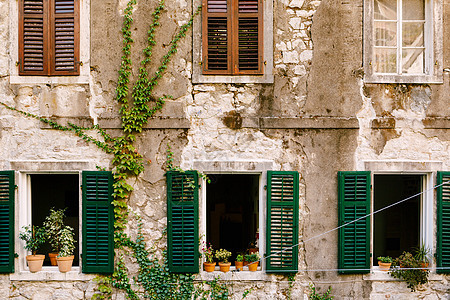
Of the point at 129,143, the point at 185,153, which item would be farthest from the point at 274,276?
the point at 129,143

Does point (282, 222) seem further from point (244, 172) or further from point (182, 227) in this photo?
point (182, 227)

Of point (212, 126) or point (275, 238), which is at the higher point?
point (212, 126)

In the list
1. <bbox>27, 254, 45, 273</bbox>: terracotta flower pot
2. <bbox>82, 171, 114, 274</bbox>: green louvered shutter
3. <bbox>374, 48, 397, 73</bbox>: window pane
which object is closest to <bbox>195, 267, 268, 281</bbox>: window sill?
<bbox>82, 171, 114, 274</bbox>: green louvered shutter

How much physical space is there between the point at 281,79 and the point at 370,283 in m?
3.46

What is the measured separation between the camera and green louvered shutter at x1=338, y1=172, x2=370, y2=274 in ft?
22.4

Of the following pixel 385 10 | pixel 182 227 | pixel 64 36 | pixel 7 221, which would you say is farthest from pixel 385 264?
pixel 64 36

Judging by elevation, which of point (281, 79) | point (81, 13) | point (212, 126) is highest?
point (81, 13)

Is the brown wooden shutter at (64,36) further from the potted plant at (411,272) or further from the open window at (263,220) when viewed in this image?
the potted plant at (411,272)

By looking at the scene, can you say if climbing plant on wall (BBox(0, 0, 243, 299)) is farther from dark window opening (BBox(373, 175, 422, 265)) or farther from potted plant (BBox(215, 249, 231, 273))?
dark window opening (BBox(373, 175, 422, 265))

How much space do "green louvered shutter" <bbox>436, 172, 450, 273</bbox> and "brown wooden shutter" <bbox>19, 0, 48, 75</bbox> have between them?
21.0 ft

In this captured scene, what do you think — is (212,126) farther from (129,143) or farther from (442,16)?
(442,16)

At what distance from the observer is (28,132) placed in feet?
22.5

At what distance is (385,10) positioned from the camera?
718 cm

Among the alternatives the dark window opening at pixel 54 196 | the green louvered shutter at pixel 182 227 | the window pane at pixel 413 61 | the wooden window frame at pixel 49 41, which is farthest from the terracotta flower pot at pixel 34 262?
the window pane at pixel 413 61
